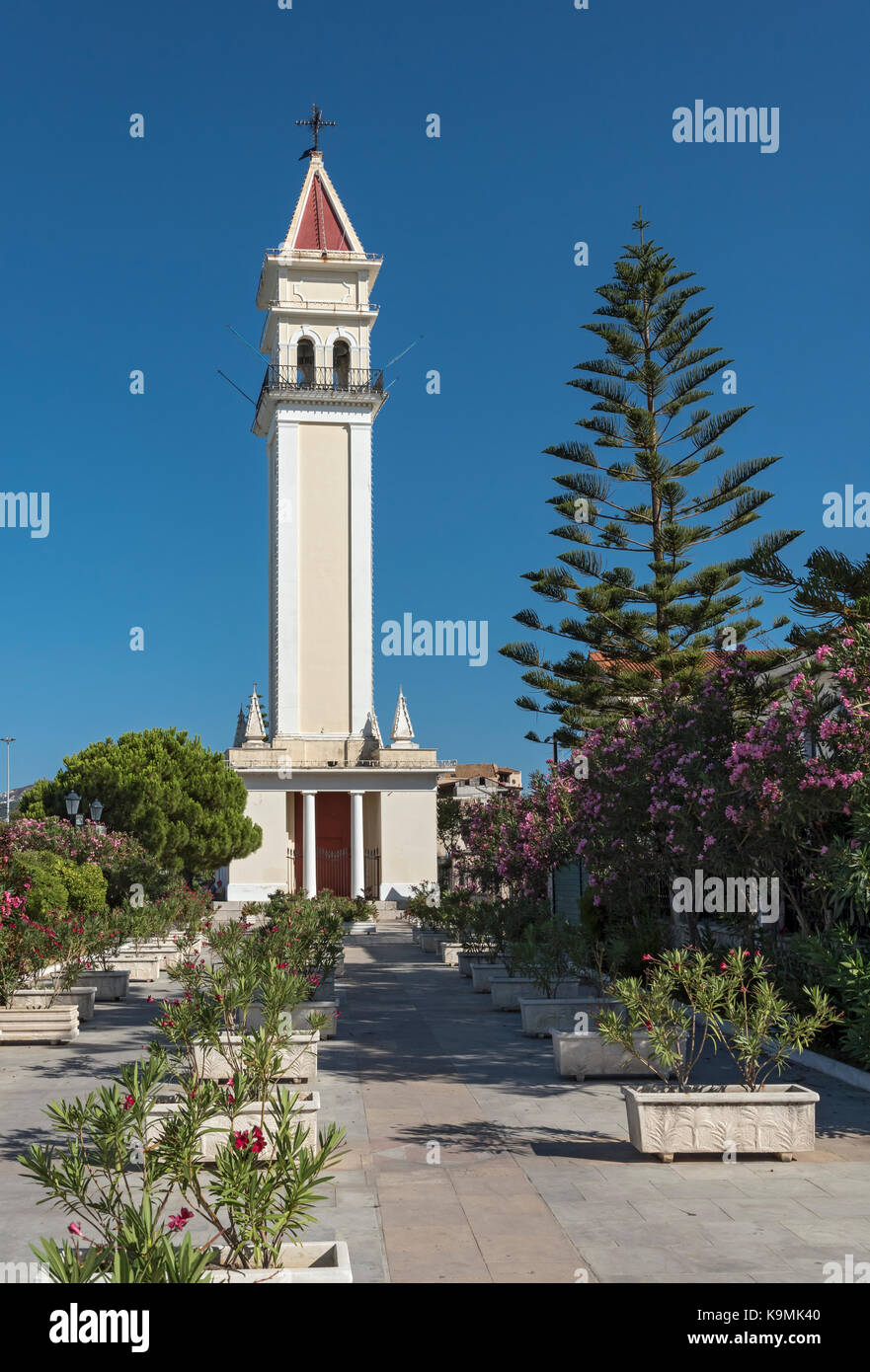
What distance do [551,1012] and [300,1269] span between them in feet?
27.2

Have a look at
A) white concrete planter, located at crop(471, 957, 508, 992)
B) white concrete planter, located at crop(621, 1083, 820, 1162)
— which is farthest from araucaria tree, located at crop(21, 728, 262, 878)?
white concrete planter, located at crop(621, 1083, 820, 1162)

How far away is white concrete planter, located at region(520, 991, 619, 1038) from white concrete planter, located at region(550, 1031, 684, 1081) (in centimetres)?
179

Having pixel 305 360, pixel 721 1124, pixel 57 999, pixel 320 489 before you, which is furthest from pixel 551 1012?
pixel 305 360

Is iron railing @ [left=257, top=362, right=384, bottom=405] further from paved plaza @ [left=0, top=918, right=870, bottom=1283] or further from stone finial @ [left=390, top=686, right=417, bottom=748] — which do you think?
paved plaza @ [left=0, top=918, right=870, bottom=1283]

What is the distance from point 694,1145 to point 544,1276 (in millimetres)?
2402

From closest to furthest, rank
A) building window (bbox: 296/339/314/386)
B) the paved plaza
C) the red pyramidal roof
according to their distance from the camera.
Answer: the paved plaza
building window (bbox: 296/339/314/386)
the red pyramidal roof

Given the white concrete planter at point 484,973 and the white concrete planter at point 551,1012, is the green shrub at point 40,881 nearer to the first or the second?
the white concrete planter at point 551,1012

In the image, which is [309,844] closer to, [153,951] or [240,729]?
[240,729]

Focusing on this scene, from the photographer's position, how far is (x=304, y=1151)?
4180 millimetres

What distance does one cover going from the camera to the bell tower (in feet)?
148

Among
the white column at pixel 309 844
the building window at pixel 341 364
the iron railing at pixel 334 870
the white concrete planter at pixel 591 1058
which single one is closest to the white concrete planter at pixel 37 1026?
the white concrete planter at pixel 591 1058

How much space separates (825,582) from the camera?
10234mm

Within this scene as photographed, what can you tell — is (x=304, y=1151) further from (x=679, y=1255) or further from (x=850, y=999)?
(x=850, y=999)
